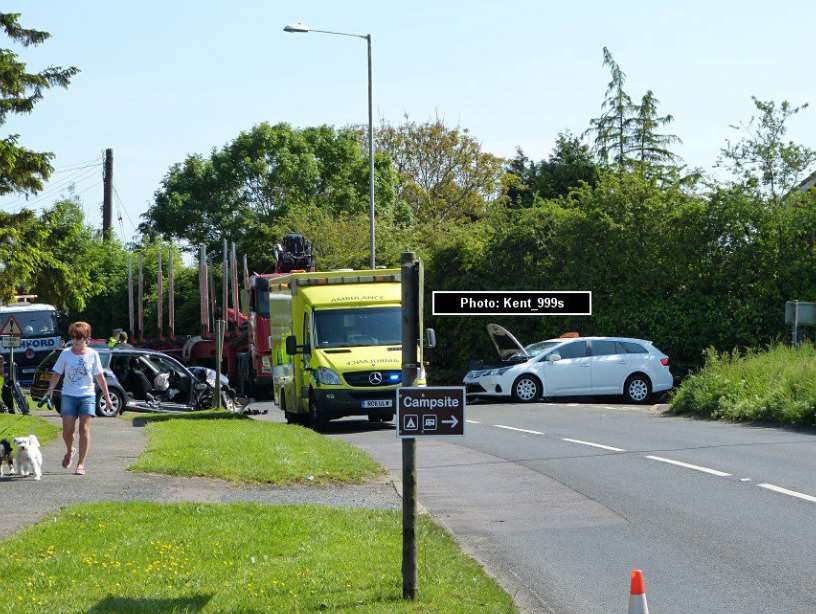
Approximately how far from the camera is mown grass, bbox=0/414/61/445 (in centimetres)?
1873

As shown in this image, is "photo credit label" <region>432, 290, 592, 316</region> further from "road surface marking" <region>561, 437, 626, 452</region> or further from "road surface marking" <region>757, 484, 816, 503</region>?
"road surface marking" <region>561, 437, 626, 452</region>

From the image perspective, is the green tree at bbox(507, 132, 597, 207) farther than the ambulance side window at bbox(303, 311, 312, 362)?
Yes

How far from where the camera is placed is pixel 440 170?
70812 mm

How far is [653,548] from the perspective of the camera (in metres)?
9.70

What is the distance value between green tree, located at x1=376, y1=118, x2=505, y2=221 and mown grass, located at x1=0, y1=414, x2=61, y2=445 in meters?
47.0

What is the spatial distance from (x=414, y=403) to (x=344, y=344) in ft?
51.0

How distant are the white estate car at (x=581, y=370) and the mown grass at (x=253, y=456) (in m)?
9.94

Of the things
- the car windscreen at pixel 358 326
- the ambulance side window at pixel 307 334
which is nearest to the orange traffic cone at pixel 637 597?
the car windscreen at pixel 358 326

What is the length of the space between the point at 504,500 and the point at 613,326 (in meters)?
22.5

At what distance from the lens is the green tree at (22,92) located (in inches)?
1104

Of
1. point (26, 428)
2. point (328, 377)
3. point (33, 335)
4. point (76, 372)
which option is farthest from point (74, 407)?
point (33, 335)

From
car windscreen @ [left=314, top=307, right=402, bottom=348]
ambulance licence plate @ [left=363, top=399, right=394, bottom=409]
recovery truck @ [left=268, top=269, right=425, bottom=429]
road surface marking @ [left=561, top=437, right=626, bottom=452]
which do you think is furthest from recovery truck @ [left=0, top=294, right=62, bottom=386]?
road surface marking @ [left=561, top=437, right=626, bottom=452]

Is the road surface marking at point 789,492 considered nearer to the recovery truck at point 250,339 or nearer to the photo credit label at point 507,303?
the photo credit label at point 507,303

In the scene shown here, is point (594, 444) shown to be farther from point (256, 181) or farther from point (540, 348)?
point (256, 181)
